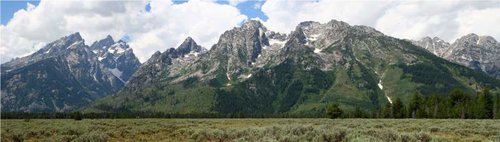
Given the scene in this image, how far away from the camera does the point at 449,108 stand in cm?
13375

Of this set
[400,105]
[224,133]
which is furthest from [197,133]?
[400,105]

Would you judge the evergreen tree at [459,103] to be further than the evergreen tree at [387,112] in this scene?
No

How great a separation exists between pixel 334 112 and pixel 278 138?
108521 mm

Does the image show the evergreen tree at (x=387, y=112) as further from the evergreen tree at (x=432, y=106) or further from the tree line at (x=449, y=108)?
the evergreen tree at (x=432, y=106)

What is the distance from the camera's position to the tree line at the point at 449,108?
12538 cm

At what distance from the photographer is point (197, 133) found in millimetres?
37844

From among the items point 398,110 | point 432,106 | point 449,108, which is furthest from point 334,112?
point 449,108

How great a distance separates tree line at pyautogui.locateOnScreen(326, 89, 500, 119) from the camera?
125375 millimetres

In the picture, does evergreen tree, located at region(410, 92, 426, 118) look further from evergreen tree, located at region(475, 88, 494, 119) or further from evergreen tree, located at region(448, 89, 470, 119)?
evergreen tree, located at region(475, 88, 494, 119)

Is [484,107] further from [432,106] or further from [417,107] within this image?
[417,107]

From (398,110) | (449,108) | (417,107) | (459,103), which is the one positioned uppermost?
(459,103)

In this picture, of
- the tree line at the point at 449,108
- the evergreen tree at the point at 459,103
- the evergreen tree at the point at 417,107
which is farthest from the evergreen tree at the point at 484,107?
the evergreen tree at the point at 417,107

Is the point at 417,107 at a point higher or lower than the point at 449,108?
higher

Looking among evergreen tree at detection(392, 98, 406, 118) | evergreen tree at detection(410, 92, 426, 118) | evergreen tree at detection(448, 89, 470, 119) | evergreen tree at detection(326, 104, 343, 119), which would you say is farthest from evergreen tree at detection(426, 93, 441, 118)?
evergreen tree at detection(326, 104, 343, 119)
